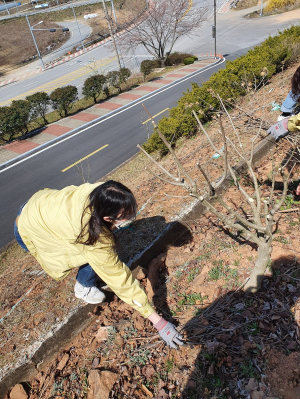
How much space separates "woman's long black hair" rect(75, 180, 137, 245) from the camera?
5.87 ft

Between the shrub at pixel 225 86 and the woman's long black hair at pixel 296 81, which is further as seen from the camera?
the shrub at pixel 225 86

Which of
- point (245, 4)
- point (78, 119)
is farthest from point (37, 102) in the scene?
point (245, 4)

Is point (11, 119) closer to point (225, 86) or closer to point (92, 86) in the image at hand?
point (92, 86)

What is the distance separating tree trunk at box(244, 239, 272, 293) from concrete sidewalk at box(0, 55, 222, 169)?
992 cm

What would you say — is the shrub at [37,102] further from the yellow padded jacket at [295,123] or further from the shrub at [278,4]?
the shrub at [278,4]

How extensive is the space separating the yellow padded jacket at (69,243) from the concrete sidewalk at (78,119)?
29.6 feet

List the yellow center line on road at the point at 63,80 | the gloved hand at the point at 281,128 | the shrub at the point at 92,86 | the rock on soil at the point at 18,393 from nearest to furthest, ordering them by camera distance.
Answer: the rock on soil at the point at 18,393 → the gloved hand at the point at 281,128 → the shrub at the point at 92,86 → the yellow center line on road at the point at 63,80

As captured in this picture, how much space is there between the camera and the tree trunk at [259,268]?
7.76 ft

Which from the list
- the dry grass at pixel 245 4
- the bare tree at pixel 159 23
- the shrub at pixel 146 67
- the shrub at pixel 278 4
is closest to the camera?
the shrub at pixel 146 67

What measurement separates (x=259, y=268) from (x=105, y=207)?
1.50 m

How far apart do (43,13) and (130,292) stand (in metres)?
54.7

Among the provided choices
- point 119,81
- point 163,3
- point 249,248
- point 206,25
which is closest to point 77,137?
point 119,81

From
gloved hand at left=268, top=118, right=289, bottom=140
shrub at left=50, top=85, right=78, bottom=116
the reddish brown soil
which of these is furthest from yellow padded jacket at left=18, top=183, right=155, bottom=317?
shrub at left=50, top=85, right=78, bottom=116

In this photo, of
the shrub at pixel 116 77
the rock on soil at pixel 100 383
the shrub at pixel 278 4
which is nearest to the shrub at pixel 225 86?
the rock on soil at pixel 100 383
